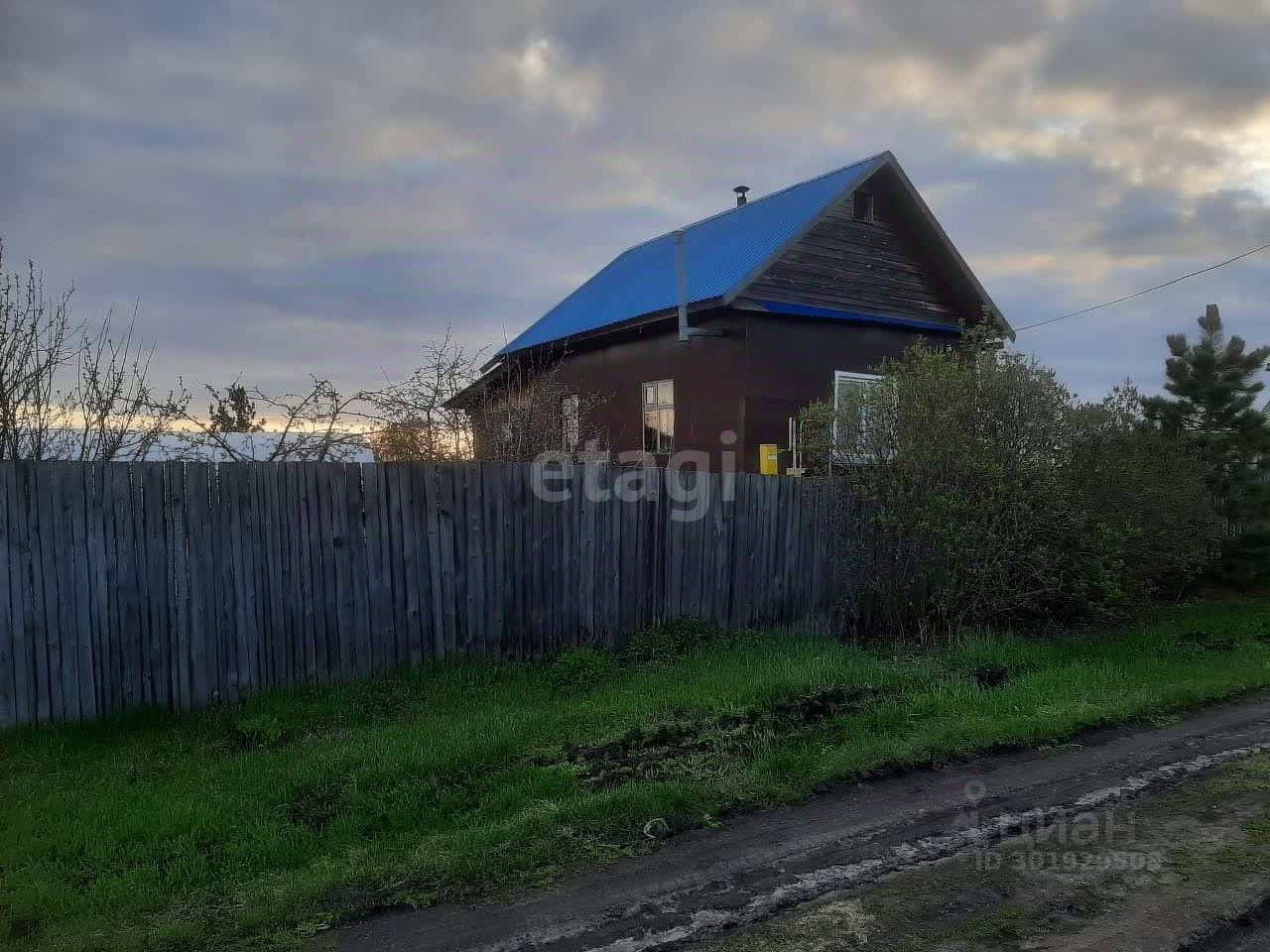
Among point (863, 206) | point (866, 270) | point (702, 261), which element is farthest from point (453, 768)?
point (863, 206)

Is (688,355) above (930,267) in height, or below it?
below

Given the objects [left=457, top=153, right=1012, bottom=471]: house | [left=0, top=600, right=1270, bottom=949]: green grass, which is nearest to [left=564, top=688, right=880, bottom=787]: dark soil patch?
[left=0, top=600, right=1270, bottom=949]: green grass

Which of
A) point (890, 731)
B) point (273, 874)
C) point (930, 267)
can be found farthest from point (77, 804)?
point (930, 267)

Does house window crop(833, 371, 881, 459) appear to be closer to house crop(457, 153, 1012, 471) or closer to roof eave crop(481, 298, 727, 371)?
house crop(457, 153, 1012, 471)

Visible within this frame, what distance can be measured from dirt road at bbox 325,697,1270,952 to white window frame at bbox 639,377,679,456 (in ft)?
36.0

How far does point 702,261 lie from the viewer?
16.8 meters

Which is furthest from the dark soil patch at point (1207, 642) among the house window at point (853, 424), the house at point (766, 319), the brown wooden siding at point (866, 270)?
the brown wooden siding at point (866, 270)

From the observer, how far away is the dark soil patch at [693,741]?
5430 millimetres

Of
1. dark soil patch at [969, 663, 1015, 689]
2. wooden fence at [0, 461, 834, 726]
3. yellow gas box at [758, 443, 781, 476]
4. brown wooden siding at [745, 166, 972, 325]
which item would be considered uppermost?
brown wooden siding at [745, 166, 972, 325]

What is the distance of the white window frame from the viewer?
16.0m

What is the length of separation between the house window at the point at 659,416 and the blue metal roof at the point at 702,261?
1463mm

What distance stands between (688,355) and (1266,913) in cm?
1257

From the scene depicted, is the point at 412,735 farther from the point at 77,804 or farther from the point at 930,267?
the point at 930,267

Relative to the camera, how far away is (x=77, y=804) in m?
4.86
